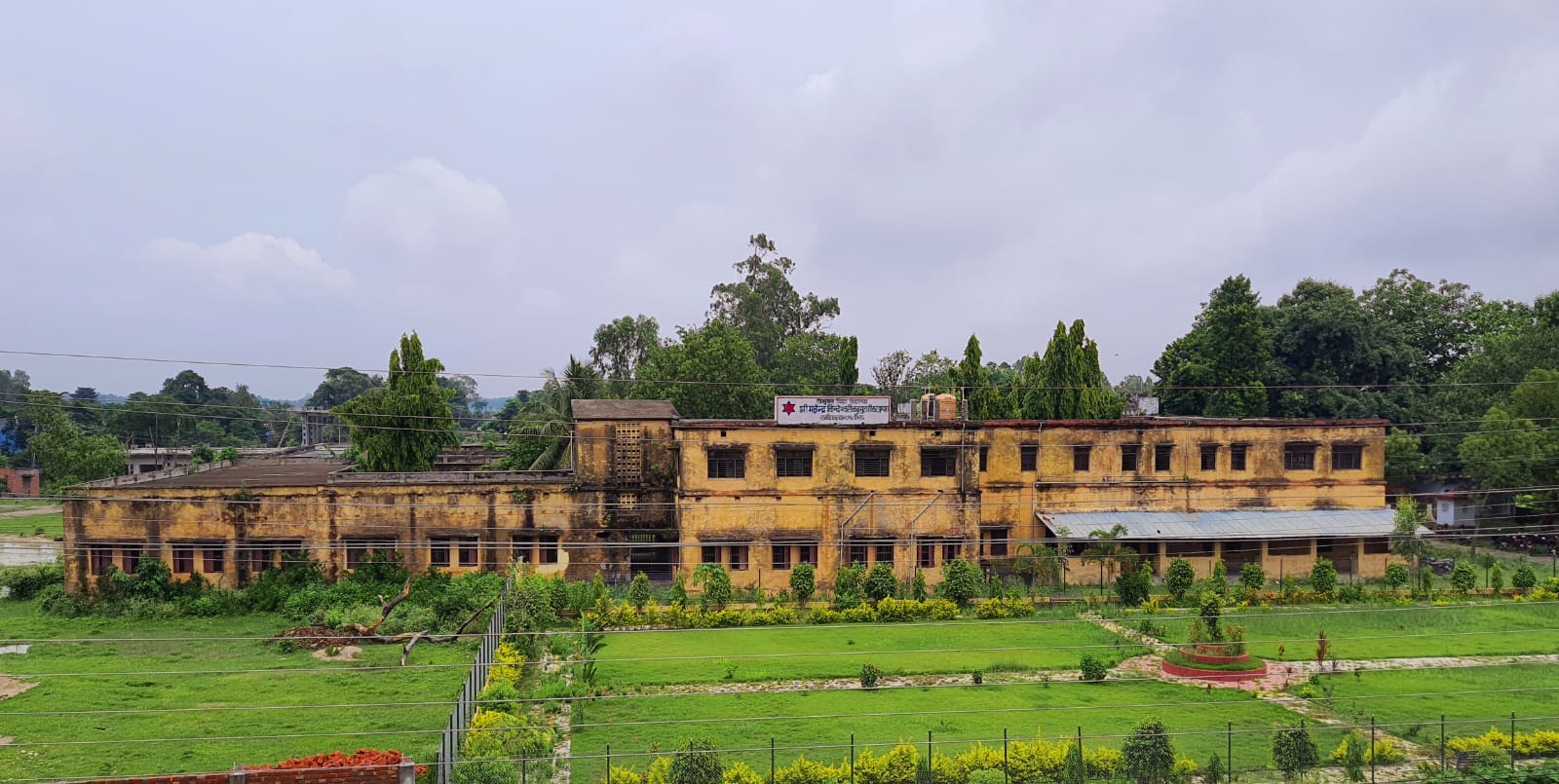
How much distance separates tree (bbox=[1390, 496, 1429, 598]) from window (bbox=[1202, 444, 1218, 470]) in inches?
297

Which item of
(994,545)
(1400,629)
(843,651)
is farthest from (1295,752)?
(994,545)

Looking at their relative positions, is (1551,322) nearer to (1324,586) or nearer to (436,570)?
(1324,586)

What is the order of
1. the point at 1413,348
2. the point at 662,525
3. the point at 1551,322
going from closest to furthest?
the point at 662,525 → the point at 1551,322 → the point at 1413,348

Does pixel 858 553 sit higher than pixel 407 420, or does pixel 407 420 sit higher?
pixel 407 420

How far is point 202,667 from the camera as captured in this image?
29.9m

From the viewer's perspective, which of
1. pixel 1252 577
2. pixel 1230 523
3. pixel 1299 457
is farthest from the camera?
pixel 1299 457

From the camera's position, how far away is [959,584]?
3809cm

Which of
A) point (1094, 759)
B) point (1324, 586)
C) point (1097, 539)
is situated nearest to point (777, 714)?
point (1094, 759)

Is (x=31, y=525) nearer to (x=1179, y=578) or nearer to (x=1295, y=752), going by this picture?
(x=1179, y=578)

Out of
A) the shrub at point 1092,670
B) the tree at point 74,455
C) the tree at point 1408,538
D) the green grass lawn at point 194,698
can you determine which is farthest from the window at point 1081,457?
the tree at point 74,455

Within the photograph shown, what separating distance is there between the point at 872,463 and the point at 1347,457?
22957mm

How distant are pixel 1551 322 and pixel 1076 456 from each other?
39.8 metres

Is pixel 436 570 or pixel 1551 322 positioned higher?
pixel 1551 322

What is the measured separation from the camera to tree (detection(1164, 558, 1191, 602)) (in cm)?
3809
